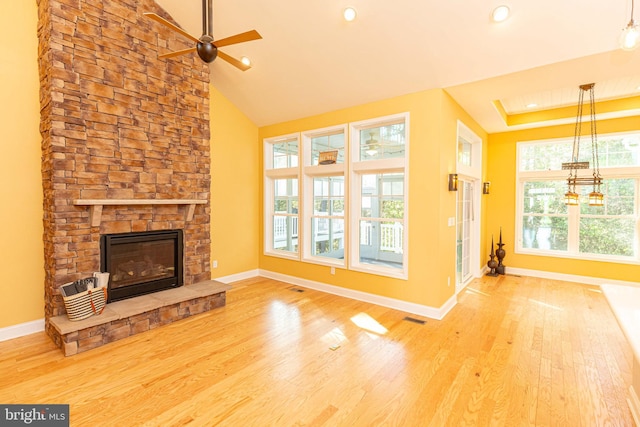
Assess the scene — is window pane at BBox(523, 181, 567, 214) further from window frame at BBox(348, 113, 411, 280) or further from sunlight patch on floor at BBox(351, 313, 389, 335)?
sunlight patch on floor at BBox(351, 313, 389, 335)

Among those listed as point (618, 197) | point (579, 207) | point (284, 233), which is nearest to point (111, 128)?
point (284, 233)

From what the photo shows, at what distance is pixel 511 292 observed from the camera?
493 centimetres

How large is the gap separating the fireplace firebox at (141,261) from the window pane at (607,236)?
22.4 ft

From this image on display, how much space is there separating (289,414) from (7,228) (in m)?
3.52

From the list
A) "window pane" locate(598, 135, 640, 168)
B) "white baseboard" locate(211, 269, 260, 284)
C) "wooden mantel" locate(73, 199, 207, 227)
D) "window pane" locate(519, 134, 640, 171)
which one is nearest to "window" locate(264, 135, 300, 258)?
"white baseboard" locate(211, 269, 260, 284)

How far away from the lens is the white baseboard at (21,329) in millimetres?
3197

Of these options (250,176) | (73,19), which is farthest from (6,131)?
(250,176)

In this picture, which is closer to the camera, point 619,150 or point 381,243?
point 381,243

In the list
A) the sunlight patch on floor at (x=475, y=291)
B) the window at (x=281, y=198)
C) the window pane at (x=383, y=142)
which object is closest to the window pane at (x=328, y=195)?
the window at (x=281, y=198)

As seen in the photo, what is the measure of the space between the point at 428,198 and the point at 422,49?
1.71 meters

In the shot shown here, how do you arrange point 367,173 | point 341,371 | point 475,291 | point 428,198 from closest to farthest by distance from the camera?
1. point 341,371
2. point 428,198
3. point 367,173
4. point 475,291

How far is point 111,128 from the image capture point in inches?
137

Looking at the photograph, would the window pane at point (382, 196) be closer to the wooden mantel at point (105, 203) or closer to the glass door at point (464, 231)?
the glass door at point (464, 231)

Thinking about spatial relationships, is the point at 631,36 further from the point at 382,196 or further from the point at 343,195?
the point at 343,195
